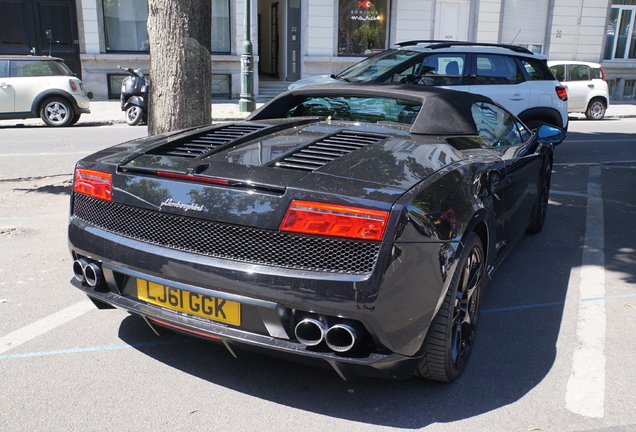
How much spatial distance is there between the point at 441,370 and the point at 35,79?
13.4 meters

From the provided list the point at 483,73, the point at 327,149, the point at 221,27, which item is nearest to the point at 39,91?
the point at 221,27

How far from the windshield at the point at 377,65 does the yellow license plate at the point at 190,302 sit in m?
6.64

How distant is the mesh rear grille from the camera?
2.43m

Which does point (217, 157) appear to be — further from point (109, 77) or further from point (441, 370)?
point (109, 77)

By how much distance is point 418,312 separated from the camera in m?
2.56

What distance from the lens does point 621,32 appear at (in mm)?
24594

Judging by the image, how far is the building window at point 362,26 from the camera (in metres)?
21.1

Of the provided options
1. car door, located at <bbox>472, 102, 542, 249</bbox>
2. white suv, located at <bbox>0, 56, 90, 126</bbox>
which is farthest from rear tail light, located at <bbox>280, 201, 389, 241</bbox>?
white suv, located at <bbox>0, 56, 90, 126</bbox>

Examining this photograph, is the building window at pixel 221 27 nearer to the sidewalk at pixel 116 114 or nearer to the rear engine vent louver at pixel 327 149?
the sidewalk at pixel 116 114

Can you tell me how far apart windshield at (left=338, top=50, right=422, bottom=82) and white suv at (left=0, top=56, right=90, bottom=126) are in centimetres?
743

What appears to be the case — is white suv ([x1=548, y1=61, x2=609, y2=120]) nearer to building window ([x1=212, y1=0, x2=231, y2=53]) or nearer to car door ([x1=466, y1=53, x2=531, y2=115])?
car door ([x1=466, y1=53, x2=531, y2=115])

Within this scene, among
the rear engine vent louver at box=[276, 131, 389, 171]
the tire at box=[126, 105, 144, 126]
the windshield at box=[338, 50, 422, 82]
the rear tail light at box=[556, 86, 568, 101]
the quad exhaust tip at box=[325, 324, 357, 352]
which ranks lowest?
the tire at box=[126, 105, 144, 126]

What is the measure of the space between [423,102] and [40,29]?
19.0m

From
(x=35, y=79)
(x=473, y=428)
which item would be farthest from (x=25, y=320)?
(x=35, y=79)
